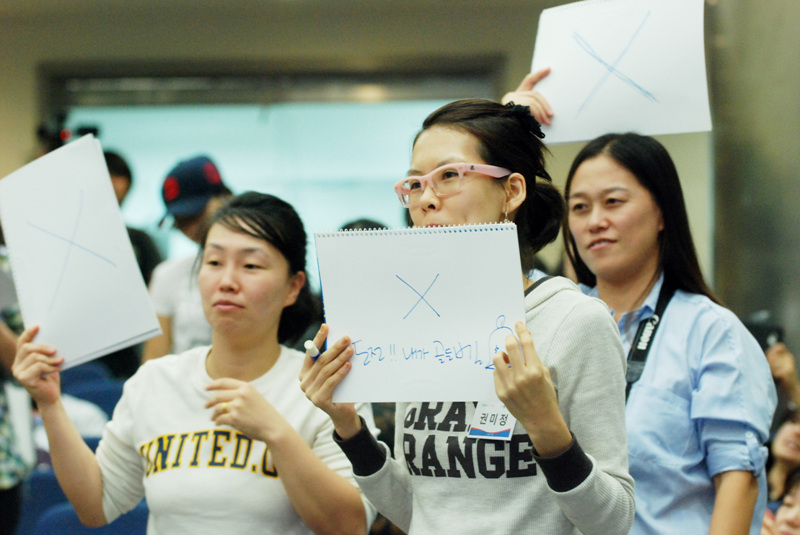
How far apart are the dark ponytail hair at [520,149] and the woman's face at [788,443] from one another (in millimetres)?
1622

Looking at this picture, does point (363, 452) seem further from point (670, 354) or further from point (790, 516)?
point (790, 516)

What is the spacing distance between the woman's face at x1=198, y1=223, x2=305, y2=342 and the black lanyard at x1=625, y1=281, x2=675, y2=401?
806 mm

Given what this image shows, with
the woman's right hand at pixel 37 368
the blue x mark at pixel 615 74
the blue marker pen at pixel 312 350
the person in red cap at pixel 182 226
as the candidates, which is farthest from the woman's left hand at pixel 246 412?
the person in red cap at pixel 182 226

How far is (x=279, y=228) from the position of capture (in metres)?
1.84

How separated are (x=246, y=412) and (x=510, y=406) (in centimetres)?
65

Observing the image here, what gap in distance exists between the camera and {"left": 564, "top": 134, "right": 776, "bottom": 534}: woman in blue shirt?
1.58m

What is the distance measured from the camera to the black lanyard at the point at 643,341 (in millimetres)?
1687

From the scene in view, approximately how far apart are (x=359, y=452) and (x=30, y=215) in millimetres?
1011

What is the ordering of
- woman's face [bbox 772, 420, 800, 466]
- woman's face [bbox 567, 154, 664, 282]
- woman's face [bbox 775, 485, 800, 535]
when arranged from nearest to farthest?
woman's face [bbox 567, 154, 664, 282] < woman's face [bbox 775, 485, 800, 535] < woman's face [bbox 772, 420, 800, 466]

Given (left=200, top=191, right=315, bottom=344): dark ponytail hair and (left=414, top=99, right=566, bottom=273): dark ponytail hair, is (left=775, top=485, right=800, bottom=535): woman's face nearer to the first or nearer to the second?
(left=414, top=99, right=566, bottom=273): dark ponytail hair

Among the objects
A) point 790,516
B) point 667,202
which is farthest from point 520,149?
point 790,516

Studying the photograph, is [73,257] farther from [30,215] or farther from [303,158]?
[303,158]

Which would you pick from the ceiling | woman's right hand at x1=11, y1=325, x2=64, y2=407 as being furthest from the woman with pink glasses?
the ceiling

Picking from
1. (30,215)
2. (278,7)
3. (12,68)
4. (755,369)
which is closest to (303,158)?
(278,7)
